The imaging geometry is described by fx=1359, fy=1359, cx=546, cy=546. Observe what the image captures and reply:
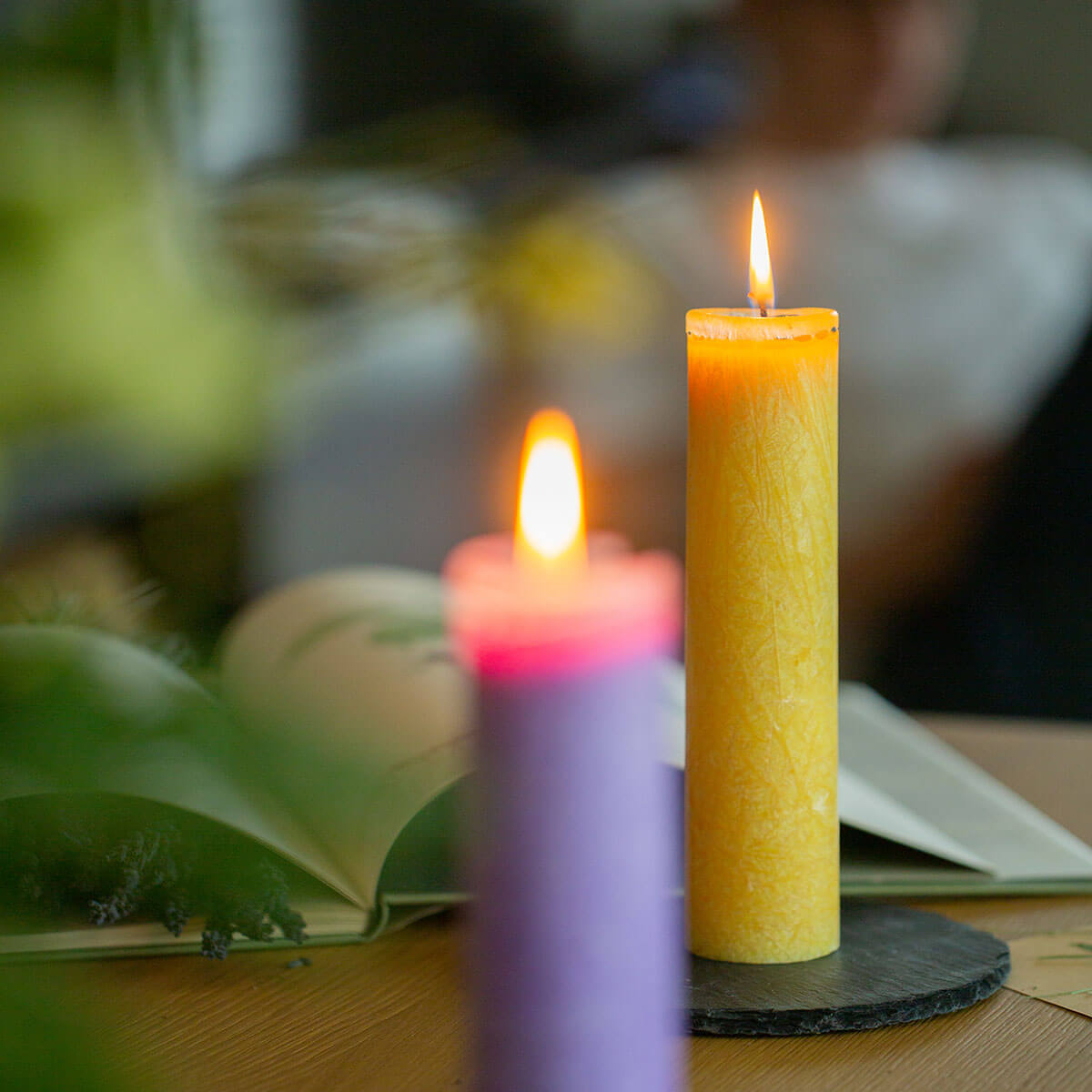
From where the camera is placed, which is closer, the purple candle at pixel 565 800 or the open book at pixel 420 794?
the purple candle at pixel 565 800

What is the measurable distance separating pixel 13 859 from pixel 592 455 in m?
2.09

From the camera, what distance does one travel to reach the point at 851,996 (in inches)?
16.6

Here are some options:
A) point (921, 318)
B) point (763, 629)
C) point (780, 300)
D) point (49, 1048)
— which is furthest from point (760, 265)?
point (921, 318)

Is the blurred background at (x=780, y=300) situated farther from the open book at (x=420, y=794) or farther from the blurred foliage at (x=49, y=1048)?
the blurred foliage at (x=49, y=1048)

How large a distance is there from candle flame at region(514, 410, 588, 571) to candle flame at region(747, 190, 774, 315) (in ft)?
0.71

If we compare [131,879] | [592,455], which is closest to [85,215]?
[131,879]

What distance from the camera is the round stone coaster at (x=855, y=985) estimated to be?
42 centimetres

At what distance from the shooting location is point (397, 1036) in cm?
43

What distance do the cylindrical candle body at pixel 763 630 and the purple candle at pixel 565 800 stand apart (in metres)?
0.20

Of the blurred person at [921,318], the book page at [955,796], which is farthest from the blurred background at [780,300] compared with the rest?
the book page at [955,796]

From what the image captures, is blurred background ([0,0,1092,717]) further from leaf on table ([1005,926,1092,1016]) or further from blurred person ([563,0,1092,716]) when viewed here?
leaf on table ([1005,926,1092,1016])

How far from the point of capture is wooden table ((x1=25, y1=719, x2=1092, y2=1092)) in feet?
1.30

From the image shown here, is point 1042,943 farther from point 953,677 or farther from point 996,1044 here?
point 953,677

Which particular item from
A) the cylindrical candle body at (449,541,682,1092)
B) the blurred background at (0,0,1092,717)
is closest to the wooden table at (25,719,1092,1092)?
the cylindrical candle body at (449,541,682,1092)
